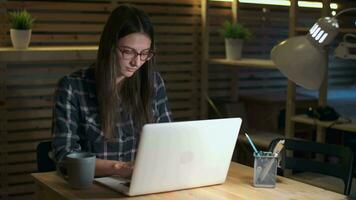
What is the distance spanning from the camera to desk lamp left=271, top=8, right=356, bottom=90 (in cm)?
200

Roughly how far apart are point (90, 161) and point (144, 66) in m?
0.64

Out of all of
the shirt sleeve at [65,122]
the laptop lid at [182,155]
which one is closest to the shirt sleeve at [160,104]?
the shirt sleeve at [65,122]

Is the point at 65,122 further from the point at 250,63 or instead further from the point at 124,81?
the point at 250,63

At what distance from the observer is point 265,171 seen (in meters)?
2.19

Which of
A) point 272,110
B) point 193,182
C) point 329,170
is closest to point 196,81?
point 272,110

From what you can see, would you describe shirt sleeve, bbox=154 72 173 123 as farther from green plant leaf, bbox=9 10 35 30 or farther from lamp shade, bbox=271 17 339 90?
green plant leaf, bbox=9 10 35 30

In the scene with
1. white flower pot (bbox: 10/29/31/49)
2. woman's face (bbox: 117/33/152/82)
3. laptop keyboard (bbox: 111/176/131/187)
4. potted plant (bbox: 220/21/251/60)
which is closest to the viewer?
laptop keyboard (bbox: 111/176/131/187)

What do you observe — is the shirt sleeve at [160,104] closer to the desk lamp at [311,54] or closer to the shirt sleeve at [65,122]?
the shirt sleeve at [65,122]

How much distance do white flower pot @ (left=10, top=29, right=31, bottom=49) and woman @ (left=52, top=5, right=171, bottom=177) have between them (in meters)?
1.42

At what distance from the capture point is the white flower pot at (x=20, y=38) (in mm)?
3713

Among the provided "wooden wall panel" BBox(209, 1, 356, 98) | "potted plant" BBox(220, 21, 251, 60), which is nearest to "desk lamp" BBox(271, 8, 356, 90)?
"potted plant" BBox(220, 21, 251, 60)

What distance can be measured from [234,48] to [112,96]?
215cm

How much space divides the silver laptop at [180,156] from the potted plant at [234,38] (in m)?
2.33

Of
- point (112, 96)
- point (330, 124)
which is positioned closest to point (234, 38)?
point (330, 124)
